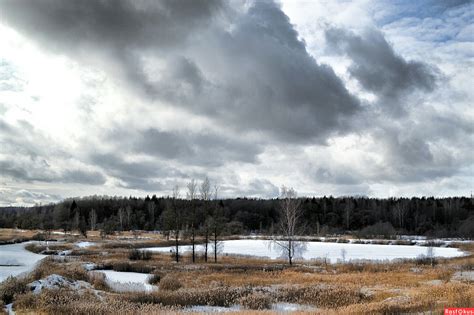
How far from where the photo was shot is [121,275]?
38.8 metres

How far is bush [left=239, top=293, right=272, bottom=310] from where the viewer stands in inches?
893

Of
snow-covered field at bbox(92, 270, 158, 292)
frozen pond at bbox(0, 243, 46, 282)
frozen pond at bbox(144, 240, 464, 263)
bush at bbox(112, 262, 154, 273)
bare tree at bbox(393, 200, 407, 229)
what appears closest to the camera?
snow-covered field at bbox(92, 270, 158, 292)

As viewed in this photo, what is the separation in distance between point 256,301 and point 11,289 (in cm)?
1308

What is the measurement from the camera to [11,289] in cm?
2211

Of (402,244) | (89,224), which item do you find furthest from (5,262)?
(89,224)

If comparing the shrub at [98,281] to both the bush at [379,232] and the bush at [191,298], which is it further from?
the bush at [379,232]

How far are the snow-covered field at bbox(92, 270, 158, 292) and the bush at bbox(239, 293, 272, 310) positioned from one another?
8124 mm

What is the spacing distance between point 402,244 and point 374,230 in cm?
2244

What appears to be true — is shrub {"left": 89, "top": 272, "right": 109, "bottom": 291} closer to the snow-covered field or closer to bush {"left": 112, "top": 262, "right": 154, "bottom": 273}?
the snow-covered field

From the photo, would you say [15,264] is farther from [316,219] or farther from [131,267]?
[316,219]

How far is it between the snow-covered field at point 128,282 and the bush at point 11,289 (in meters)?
6.42

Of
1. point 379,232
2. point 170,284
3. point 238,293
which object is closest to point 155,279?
point 170,284

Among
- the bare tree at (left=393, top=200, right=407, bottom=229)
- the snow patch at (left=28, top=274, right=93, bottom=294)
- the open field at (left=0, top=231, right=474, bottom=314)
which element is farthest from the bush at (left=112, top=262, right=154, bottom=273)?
the bare tree at (left=393, top=200, right=407, bottom=229)

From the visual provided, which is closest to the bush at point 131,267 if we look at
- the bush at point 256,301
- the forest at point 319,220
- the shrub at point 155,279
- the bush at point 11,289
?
the shrub at point 155,279
